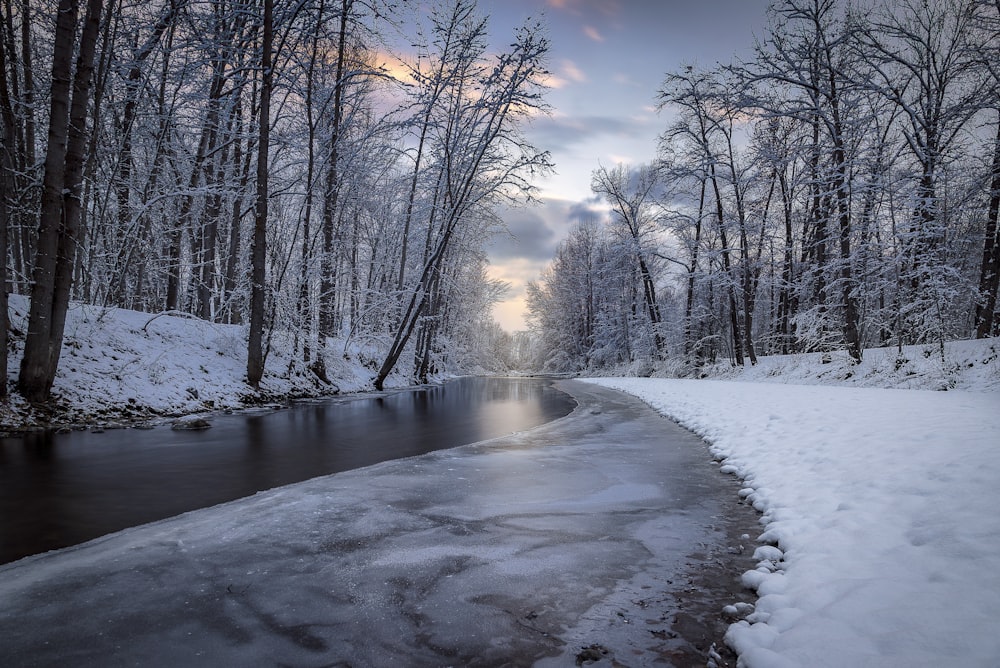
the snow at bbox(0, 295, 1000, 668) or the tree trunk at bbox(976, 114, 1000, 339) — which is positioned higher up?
the tree trunk at bbox(976, 114, 1000, 339)

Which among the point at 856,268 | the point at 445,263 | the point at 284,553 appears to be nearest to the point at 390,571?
the point at 284,553

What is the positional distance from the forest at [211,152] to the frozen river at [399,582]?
6.56m

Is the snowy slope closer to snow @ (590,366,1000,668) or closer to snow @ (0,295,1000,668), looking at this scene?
snow @ (0,295,1000,668)

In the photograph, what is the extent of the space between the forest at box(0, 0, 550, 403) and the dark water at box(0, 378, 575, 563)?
97.6 inches

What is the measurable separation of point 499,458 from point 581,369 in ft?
130

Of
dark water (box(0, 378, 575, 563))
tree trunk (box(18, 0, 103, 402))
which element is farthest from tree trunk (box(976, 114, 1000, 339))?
tree trunk (box(18, 0, 103, 402))

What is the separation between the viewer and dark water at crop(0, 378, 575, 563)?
3873 millimetres

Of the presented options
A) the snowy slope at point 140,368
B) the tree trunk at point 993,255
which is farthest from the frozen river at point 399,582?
the tree trunk at point 993,255

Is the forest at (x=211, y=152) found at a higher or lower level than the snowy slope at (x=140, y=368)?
higher

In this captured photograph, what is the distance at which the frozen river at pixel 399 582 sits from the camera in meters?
2.12

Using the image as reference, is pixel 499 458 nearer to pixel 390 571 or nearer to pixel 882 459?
pixel 390 571

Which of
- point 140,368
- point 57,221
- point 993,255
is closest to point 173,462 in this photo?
point 57,221

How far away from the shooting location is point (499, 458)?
21.2 ft

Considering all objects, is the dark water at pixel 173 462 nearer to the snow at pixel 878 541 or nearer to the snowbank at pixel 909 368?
the snow at pixel 878 541
